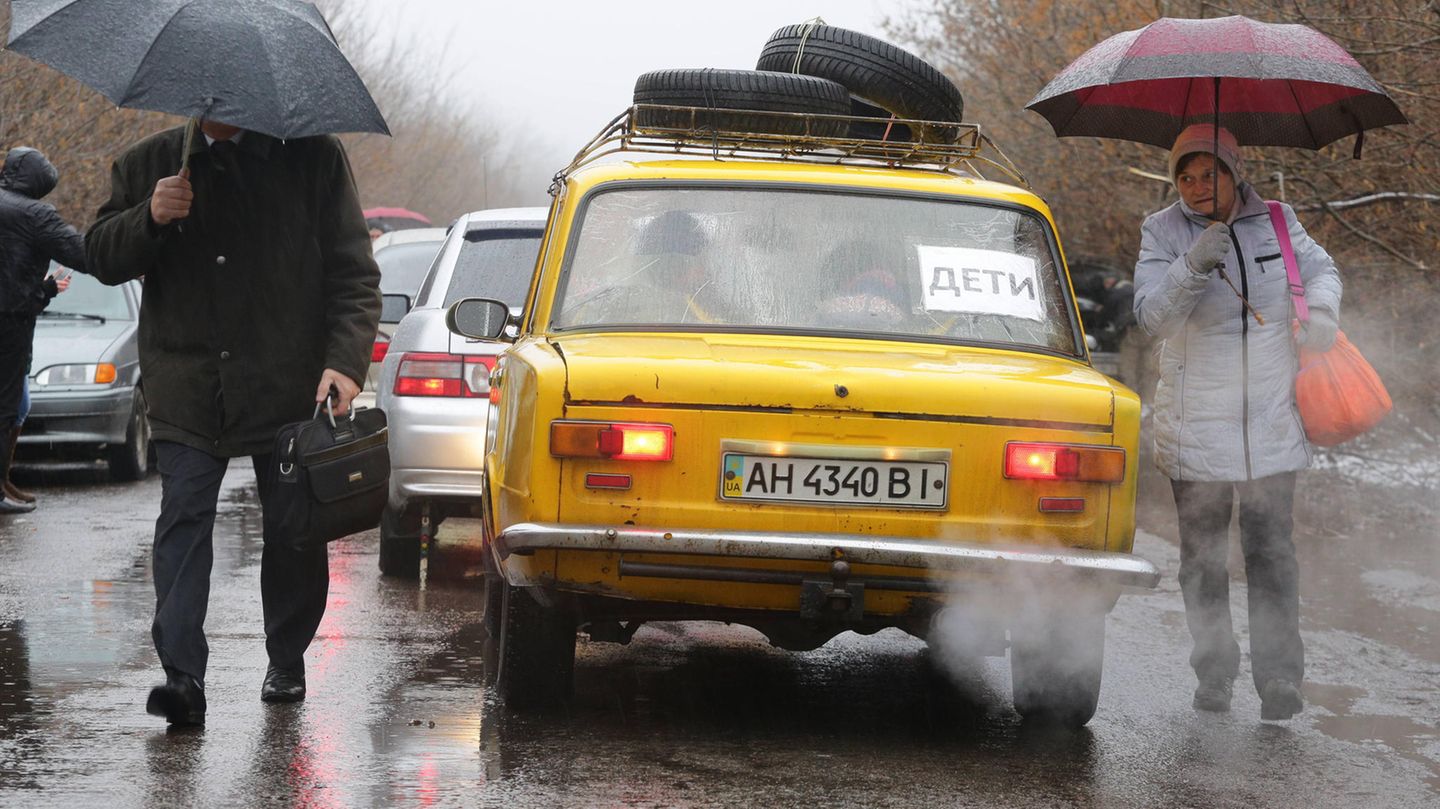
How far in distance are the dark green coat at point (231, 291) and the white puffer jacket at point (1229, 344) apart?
262 centimetres

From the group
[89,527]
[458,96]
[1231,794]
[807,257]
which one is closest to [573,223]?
[807,257]

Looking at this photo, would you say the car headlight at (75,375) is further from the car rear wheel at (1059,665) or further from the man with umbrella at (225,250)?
the car rear wheel at (1059,665)

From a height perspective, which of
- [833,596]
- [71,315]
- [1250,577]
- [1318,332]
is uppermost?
[1318,332]

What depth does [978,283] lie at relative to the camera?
6.19m

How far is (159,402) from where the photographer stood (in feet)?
18.9

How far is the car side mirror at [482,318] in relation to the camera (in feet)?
22.7

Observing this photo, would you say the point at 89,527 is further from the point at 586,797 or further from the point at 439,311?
the point at 586,797

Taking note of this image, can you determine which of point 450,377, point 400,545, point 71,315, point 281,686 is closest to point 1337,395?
point 281,686

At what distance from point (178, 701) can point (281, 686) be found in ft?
1.61

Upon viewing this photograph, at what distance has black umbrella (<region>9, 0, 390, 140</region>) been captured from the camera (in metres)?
5.36

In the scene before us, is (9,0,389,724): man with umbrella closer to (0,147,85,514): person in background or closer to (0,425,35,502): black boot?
(0,147,85,514): person in background

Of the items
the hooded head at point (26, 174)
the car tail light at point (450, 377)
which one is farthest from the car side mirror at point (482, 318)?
the hooded head at point (26, 174)

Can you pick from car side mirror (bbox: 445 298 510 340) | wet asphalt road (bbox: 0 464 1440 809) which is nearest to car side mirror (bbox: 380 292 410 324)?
wet asphalt road (bbox: 0 464 1440 809)

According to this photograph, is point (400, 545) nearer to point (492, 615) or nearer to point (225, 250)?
point (492, 615)
